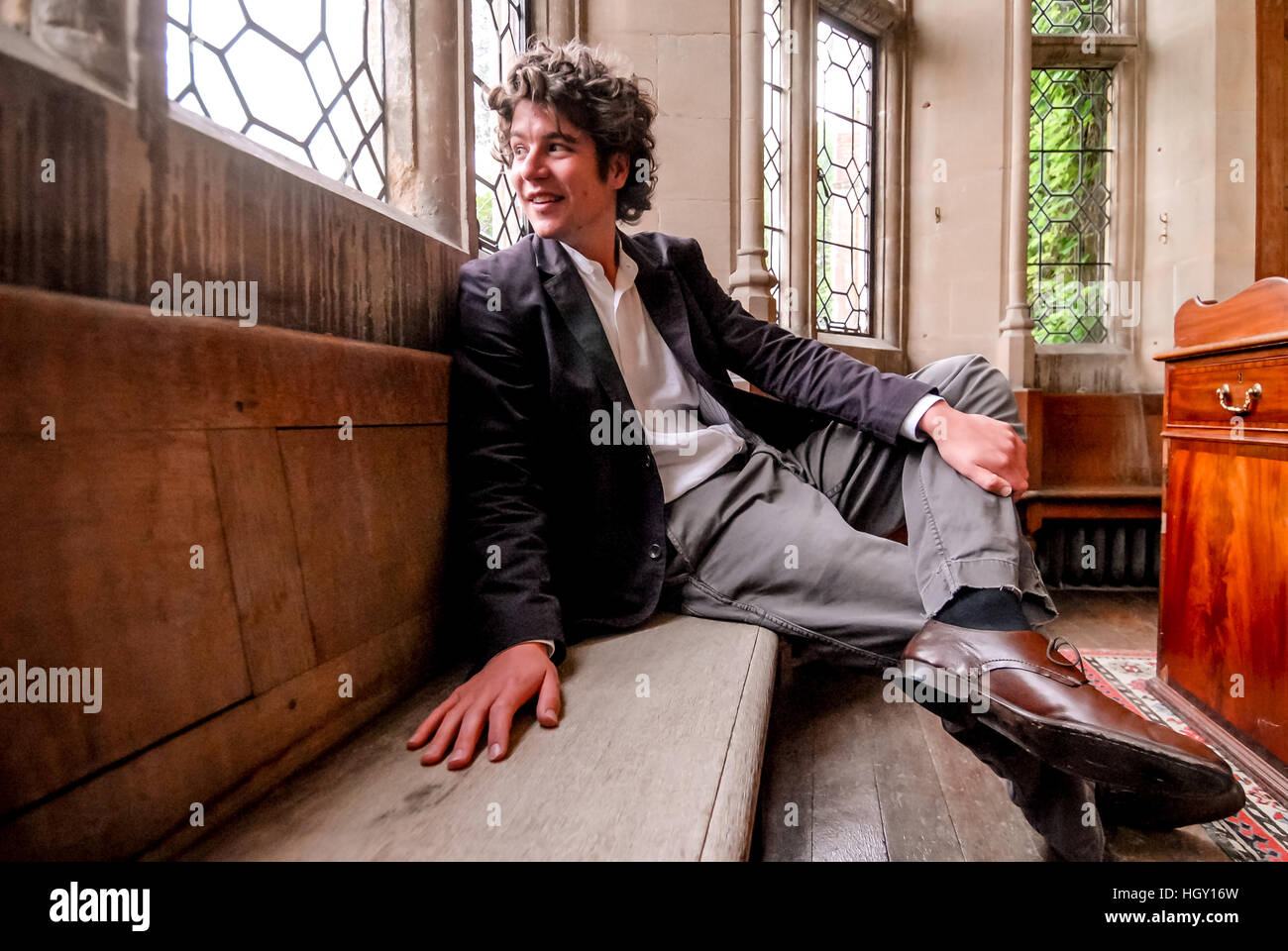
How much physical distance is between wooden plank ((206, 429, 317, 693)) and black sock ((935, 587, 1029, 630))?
2.80 feet

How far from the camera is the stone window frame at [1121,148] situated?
418cm

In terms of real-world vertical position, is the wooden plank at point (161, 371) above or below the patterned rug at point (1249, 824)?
above

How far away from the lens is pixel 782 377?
150cm

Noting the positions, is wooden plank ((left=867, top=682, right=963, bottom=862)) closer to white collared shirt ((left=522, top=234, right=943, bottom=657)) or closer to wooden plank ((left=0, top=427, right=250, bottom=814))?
white collared shirt ((left=522, top=234, right=943, bottom=657))

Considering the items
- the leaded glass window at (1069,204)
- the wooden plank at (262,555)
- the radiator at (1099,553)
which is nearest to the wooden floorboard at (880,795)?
the wooden plank at (262,555)

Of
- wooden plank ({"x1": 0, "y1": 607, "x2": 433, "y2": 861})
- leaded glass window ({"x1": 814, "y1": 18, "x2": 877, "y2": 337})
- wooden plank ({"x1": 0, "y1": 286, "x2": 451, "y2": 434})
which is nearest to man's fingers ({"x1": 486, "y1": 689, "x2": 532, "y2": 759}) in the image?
wooden plank ({"x1": 0, "y1": 607, "x2": 433, "y2": 861})

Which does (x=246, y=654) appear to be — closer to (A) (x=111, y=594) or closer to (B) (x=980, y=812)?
(A) (x=111, y=594)

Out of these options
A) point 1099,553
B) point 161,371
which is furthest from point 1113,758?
point 1099,553

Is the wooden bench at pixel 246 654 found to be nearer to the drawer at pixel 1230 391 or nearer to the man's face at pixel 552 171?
the man's face at pixel 552 171

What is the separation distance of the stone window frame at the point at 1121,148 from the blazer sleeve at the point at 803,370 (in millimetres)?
3432

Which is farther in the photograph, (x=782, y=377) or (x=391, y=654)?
(x=782, y=377)

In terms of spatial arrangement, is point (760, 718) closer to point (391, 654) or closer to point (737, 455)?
point (391, 654)
